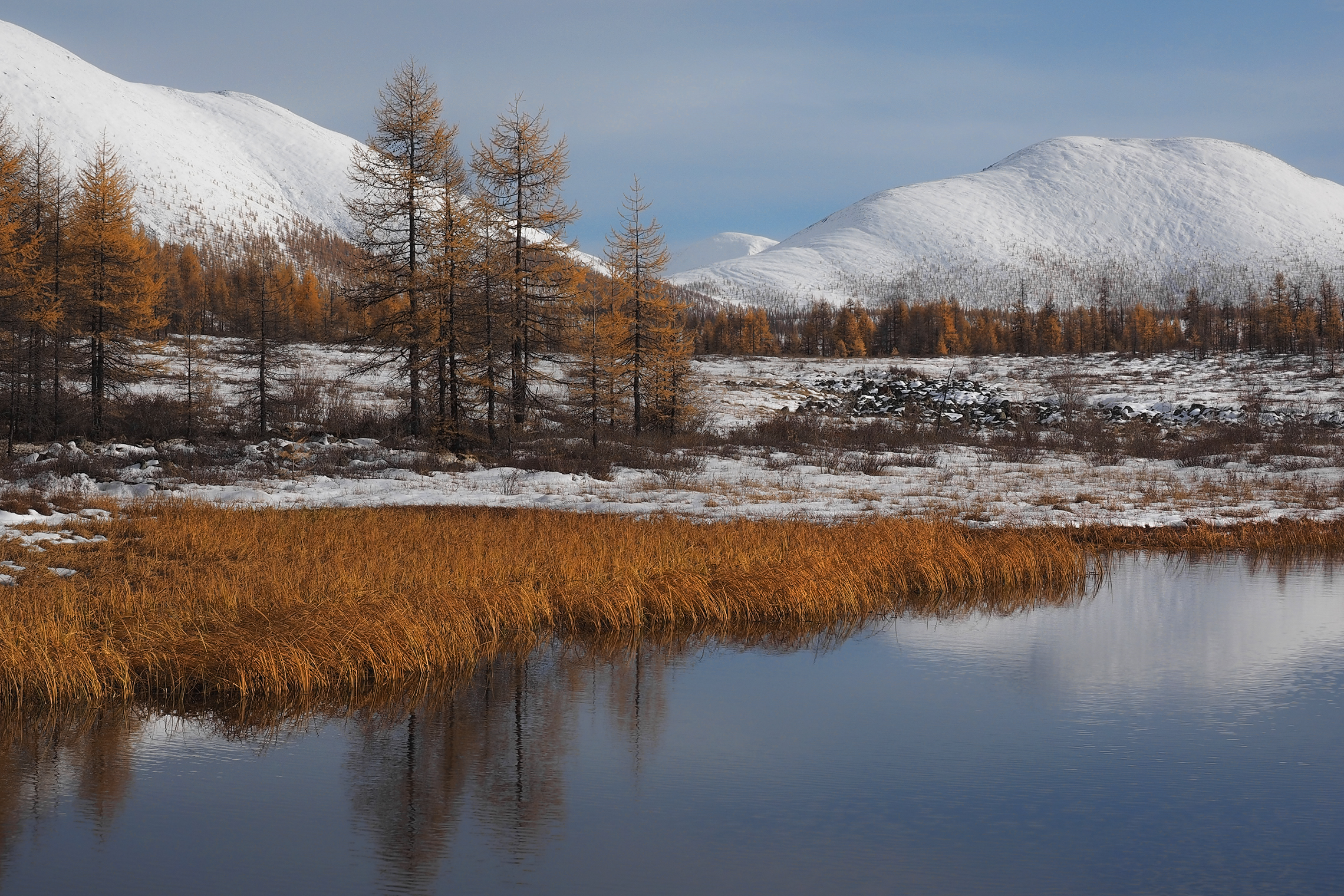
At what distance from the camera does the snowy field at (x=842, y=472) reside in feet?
72.2

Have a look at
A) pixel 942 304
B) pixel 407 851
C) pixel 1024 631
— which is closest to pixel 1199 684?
pixel 1024 631

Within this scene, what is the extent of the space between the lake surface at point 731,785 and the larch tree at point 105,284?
97.1 ft

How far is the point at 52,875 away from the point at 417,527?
36.2 ft

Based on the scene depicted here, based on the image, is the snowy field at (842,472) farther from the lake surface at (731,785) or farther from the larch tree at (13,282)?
the lake surface at (731,785)

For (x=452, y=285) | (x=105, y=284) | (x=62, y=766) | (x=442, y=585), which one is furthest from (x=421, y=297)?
(x=62, y=766)

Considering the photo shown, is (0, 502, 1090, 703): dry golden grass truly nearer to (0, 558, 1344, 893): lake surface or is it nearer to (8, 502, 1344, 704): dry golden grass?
(8, 502, 1344, 704): dry golden grass

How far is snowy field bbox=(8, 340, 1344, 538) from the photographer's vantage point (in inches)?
867

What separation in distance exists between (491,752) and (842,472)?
22.6m

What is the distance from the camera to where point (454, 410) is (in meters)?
31.2

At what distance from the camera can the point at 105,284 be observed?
111 feet

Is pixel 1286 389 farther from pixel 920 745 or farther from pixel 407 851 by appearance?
pixel 407 851

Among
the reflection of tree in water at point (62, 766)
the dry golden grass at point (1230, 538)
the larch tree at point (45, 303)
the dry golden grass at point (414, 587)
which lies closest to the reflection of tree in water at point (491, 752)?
the dry golden grass at point (414, 587)

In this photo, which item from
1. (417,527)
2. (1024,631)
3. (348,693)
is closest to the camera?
(348,693)

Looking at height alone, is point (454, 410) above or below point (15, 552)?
above
